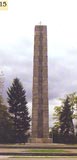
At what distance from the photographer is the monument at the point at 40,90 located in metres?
33.0

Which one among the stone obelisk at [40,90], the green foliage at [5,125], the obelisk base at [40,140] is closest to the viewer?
the obelisk base at [40,140]

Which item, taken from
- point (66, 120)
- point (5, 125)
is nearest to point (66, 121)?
point (66, 120)

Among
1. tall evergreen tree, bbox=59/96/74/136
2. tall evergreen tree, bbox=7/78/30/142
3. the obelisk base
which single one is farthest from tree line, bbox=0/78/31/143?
the obelisk base

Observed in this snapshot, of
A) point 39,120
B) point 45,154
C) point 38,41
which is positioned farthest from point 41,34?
point 45,154

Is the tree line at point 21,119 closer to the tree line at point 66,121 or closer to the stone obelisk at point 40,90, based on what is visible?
the tree line at point 66,121

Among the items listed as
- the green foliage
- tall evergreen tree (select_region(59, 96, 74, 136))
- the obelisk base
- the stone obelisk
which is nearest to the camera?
the obelisk base

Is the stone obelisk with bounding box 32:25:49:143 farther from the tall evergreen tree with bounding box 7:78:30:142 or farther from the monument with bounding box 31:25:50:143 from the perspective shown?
the tall evergreen tree with bounding box 7:78:30:142

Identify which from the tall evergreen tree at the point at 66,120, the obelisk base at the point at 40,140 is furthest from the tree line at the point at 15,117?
the obelisk base at the point at 40,140

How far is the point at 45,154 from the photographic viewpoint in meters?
20.0

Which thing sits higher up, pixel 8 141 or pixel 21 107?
pixel 21 107

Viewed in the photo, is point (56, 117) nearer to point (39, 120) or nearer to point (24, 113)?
point (24, 113)

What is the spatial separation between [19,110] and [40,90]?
11074 millimetres

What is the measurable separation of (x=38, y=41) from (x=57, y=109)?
53.2 ft

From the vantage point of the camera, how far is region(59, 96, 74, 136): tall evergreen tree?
44500 millimetres
